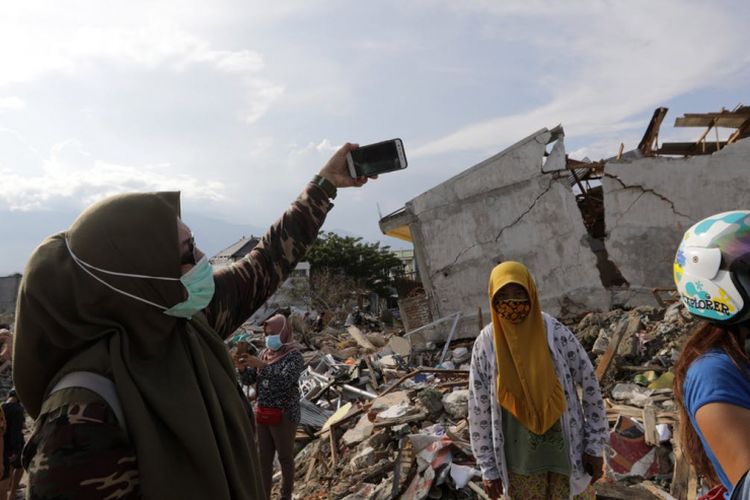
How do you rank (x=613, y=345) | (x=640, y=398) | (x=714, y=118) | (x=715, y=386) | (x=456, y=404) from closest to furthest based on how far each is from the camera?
(x=715, y=386)
(x=640, y=398)
(x=456, y=404)
(x=613, y=345)
(x=714, y=118)

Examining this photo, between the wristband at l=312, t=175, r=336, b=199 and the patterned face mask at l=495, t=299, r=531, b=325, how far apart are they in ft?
4.41

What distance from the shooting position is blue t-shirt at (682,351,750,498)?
1474mm

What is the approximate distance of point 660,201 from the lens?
10719mm

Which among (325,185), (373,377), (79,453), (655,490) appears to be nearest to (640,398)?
(655,490)

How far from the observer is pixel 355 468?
A: 220 inches

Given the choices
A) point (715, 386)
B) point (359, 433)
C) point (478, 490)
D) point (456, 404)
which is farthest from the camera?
point (359, 433)

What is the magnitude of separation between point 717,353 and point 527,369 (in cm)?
131

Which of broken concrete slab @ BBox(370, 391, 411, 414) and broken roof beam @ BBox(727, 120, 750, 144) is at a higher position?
broken roof beam @ BBox(727, 120, 750, 144)

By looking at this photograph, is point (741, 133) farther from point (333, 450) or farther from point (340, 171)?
point (340, 171)

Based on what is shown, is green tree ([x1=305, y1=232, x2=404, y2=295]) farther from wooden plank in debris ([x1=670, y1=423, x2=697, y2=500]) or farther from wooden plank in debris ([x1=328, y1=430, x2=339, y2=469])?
wooden plank in debris ([x1=670, y1=423, x2=697, y2=500])

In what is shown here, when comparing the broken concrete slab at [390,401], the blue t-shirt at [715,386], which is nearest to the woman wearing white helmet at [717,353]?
the blue t-shirt at [715,386]

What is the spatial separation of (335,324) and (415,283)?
8.33m

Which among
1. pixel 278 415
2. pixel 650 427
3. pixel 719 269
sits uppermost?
pixel 719 269

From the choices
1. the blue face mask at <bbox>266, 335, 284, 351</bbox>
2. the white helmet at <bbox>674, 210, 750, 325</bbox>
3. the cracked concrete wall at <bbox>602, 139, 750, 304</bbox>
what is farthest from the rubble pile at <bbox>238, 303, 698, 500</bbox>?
the white helmet at <bbox>674, 210, 750, 325</bbox>
